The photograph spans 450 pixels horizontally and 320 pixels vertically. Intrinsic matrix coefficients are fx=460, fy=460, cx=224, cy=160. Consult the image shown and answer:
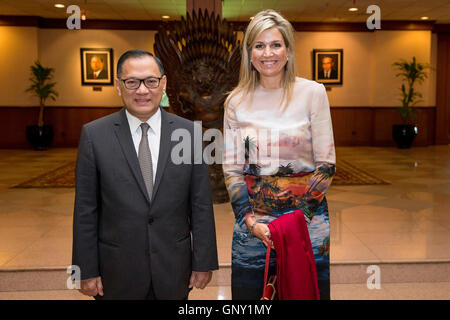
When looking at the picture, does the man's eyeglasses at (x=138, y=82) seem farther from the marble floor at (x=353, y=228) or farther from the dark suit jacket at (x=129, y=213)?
the marble floor at (x=353, y=228)

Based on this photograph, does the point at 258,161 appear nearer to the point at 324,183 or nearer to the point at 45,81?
the point at 324,183

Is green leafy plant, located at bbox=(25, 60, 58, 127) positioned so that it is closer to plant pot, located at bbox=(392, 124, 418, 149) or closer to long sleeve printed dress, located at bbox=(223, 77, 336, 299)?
plant pot, located at bbox=(392, 124, 418, 149)

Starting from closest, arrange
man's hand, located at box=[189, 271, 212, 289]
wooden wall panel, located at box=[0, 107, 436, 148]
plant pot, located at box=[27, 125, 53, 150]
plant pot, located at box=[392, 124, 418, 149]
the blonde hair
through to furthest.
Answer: the blonde hair
man's hand, located at box=[189, 271, 212, 289]
plant pot, located at box=[27, 125, 53, 150]
plant pot, located at box=[392, 124, 418, 149]
wooden wall panel, located at box=[0, 107, 436, 148]

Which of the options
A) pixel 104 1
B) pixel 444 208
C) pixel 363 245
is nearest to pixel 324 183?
pixel 363 245

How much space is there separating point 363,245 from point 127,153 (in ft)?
8.87

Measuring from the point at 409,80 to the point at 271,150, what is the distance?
35.3 ft

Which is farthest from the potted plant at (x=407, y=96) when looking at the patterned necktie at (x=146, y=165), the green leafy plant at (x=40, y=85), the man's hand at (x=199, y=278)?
the patterned necktie at (x=146, y=165)

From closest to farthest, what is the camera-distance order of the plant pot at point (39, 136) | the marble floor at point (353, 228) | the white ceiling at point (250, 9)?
the marble floor at point (353, 228)
the white ceiling at point (250, 9)
the plant pot at point (39, 136)

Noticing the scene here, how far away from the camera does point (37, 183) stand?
6684 mm

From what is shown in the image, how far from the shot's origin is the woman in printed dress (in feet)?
5.32

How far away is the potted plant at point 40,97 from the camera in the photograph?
1081cm

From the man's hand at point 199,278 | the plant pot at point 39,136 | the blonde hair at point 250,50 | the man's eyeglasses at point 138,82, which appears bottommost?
the man's hand at point 199,278

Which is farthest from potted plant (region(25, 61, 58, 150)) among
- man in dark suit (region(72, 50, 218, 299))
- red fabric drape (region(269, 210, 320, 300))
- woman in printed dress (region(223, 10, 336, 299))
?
red fabric drape (region(269, 210, 320, 300))

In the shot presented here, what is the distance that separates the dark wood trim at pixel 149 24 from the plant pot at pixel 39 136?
2513mm
